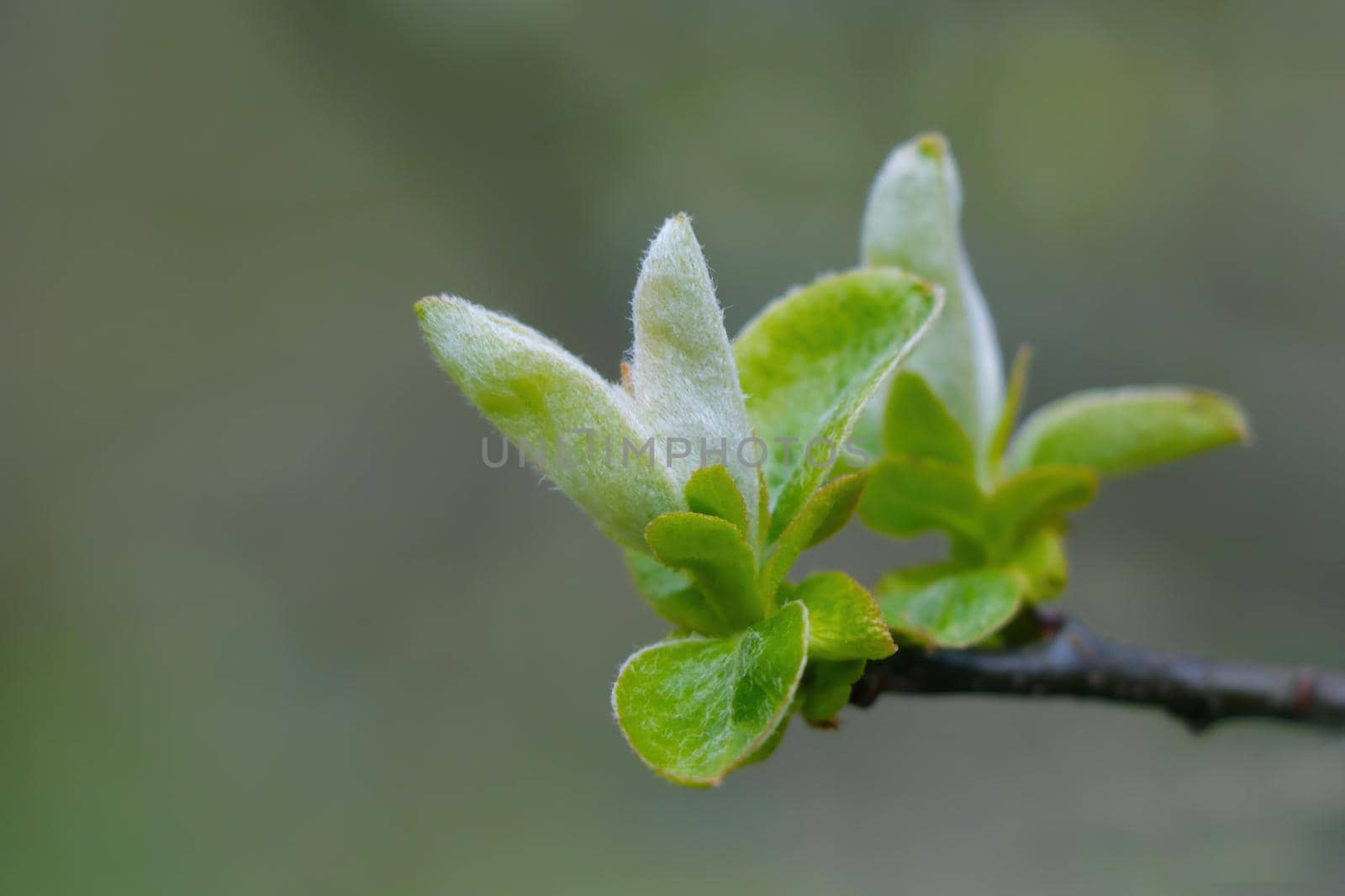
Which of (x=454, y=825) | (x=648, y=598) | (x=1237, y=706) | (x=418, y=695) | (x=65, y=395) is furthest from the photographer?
(x=65, y=395)

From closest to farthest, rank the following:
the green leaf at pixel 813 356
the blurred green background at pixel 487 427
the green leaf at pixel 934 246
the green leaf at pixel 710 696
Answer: the green leaf at pixel 710 696
the green leaf at pixel 813 356
the green leaf at pixel 934 246
the blurred green background at pixel 487 427

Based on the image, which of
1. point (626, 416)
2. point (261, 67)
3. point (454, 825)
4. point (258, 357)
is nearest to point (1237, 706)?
point (626, 416)

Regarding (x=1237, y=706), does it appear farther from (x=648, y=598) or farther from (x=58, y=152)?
(x=58, y=152)

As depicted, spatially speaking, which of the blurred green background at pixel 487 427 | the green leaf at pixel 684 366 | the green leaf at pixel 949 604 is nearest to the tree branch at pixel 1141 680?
the green leaf at pixel 949 604

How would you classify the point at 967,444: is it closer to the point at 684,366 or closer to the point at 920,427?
the point at 920,427

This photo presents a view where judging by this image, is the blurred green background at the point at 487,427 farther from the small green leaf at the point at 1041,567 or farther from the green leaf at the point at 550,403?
the green leaf at the point at 550,403

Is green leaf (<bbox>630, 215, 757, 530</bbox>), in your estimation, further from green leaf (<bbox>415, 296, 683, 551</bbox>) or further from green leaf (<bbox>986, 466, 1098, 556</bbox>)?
green leaf (<bbox>986, 466, 1098, 556</bbox>)

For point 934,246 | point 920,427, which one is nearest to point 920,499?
point 920,427
